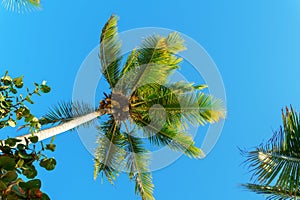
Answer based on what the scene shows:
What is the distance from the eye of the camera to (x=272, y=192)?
4770 millimetres


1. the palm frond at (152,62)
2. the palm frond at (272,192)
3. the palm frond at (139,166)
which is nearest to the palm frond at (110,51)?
the palm frond at (152,62)

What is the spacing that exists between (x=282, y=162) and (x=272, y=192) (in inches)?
20.4

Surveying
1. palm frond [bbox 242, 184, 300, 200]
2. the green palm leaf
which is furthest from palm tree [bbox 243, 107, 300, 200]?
the green palm leaf

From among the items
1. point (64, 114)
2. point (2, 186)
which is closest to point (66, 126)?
point (64, 114)

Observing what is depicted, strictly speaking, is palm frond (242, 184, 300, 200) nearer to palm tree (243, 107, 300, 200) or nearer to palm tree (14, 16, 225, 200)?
palm tree (243, 107, 300, 200)

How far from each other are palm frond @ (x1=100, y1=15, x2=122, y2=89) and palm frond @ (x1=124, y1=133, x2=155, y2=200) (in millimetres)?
1778

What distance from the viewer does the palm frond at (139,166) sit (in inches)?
395

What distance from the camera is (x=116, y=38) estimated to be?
10.4 meters

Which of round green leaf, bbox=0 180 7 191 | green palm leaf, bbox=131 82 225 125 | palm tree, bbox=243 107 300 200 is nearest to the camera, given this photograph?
round green leaf, bbox=0 180 7 191

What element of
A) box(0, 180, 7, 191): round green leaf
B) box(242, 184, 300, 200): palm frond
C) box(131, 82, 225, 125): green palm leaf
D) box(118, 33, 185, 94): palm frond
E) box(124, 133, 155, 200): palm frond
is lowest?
box(0, 180, 7, 191): round green leaf

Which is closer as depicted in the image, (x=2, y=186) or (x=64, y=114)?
(x=2, y=186)

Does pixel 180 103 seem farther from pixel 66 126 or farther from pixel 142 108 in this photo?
pixel 66 126

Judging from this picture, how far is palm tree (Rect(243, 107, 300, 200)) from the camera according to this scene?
Result: 434cm

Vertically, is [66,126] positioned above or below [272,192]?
above
